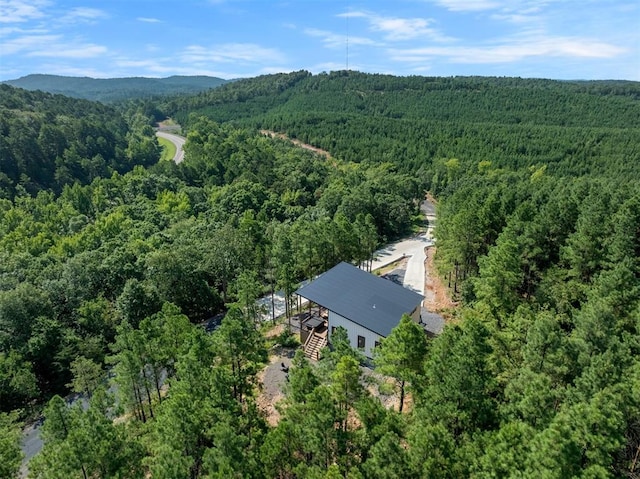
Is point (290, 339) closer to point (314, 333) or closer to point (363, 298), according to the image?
point (314, 333)

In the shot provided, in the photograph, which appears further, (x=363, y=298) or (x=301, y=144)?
(x=301, y=144)

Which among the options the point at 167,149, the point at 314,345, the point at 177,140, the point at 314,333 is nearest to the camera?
the point at 314,345

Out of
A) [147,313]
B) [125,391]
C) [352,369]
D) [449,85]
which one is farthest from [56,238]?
[449,85]

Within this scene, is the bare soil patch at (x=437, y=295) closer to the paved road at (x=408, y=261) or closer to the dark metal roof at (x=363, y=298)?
the paved road at (x=408, y=261)

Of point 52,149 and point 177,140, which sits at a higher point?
point 52,149

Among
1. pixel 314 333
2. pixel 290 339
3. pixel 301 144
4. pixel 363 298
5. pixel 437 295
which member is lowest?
pixel 437 295

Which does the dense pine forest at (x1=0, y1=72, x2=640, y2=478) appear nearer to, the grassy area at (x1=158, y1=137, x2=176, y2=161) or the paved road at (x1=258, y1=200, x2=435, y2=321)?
the paved road at (x1=258, y1=200, x2=435, y2=321)

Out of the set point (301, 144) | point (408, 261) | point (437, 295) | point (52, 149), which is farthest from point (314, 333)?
point (301, 144)

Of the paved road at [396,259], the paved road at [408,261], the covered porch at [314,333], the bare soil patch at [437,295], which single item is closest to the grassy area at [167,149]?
the paved road at [396,259]
